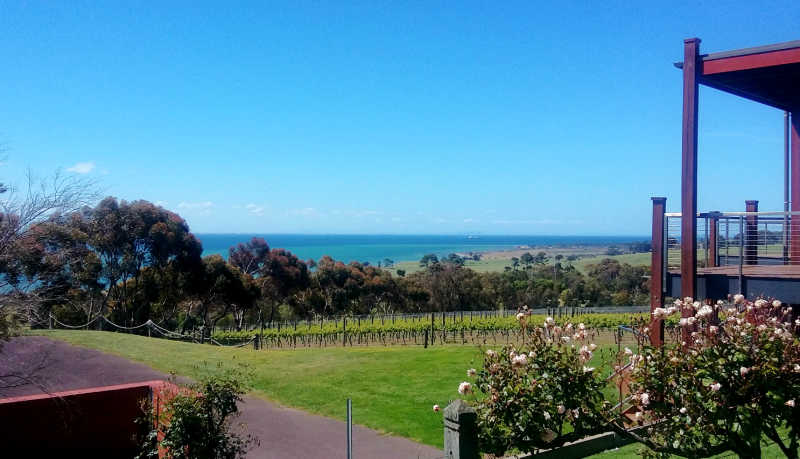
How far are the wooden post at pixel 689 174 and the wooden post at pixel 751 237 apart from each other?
150 cm

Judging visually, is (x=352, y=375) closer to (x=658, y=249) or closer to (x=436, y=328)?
(x=658, y=249)

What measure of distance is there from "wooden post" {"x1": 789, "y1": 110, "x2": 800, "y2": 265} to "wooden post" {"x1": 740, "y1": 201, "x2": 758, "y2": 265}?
55 centimetres

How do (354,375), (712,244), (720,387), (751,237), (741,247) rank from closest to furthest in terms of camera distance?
(720,387) < (741,247) < (751,237) < (712,244) < (354,375)

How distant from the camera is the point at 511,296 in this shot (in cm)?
4794

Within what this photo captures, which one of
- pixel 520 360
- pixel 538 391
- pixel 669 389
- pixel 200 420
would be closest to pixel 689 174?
pixel 669 389

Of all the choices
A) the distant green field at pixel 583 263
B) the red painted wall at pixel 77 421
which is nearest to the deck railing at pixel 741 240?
the red painted wall at pixel 77 421

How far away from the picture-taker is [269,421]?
10992 mm

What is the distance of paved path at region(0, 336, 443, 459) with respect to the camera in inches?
356

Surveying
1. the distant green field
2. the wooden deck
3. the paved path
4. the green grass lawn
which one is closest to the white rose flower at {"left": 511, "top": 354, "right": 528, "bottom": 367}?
the paved path

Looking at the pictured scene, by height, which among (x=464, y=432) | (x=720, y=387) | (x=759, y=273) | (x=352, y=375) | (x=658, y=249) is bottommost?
(x=352, y=375)

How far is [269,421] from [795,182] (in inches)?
426

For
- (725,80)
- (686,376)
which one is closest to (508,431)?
(686,376)

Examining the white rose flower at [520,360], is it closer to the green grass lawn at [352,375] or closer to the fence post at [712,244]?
the green grass lawn at [352,375]

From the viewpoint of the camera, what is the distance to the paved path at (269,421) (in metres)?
9.05
